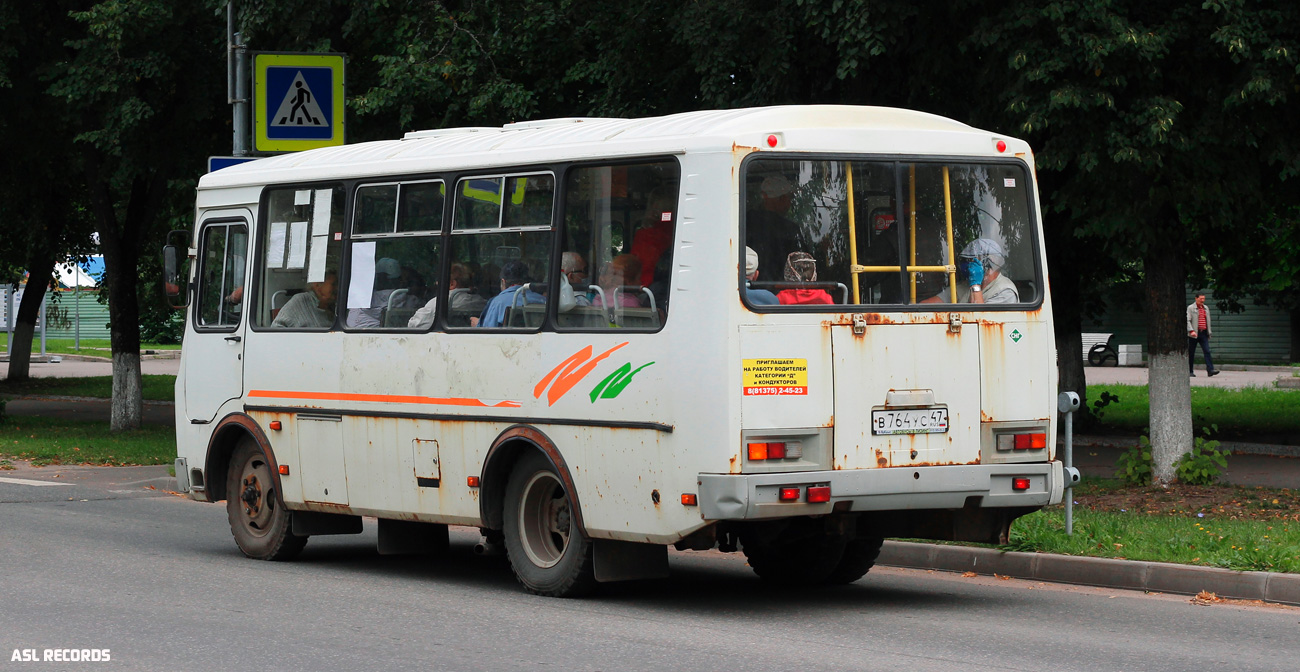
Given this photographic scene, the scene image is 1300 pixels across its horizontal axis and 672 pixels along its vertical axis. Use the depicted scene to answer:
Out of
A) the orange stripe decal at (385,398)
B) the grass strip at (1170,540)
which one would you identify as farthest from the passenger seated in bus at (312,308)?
the grass strip at (1170,540)

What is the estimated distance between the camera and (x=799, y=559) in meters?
10.7

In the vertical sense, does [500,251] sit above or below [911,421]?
above

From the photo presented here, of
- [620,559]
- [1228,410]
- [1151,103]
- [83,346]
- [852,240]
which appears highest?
[83,346]

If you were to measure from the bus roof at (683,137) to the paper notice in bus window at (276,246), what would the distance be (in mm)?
1021

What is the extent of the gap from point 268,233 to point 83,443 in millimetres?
11746

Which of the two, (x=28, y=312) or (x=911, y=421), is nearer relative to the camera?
(x=911, y=421)

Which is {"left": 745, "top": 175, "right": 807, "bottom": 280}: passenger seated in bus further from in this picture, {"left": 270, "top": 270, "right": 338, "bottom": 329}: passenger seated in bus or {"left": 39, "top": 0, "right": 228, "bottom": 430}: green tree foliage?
{"left": 39, "top": 0, "right": 228, "bottom": 430}: green tree foliage

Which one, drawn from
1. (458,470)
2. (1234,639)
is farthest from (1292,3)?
(458,470)

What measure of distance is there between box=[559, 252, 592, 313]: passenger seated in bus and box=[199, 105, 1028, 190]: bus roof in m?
0.59

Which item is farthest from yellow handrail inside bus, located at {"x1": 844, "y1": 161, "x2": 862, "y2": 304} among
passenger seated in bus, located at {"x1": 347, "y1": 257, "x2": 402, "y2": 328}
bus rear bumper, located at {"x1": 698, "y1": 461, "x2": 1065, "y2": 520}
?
passenger seated in bus, located at {"x1": 347, "y1": 257, "x2": 402, "y2": 328}

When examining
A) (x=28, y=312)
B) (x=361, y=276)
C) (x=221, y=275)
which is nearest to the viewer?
(x=361, y=276)

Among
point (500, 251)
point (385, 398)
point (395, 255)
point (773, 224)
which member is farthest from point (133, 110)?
point (773, 224)

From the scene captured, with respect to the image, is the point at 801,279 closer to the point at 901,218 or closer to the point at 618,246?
the point at 901,218

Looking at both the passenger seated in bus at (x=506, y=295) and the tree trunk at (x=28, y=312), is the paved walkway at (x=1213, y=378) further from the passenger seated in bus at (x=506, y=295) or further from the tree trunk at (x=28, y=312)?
the passenger seated in bus at (x=506, y=295)
